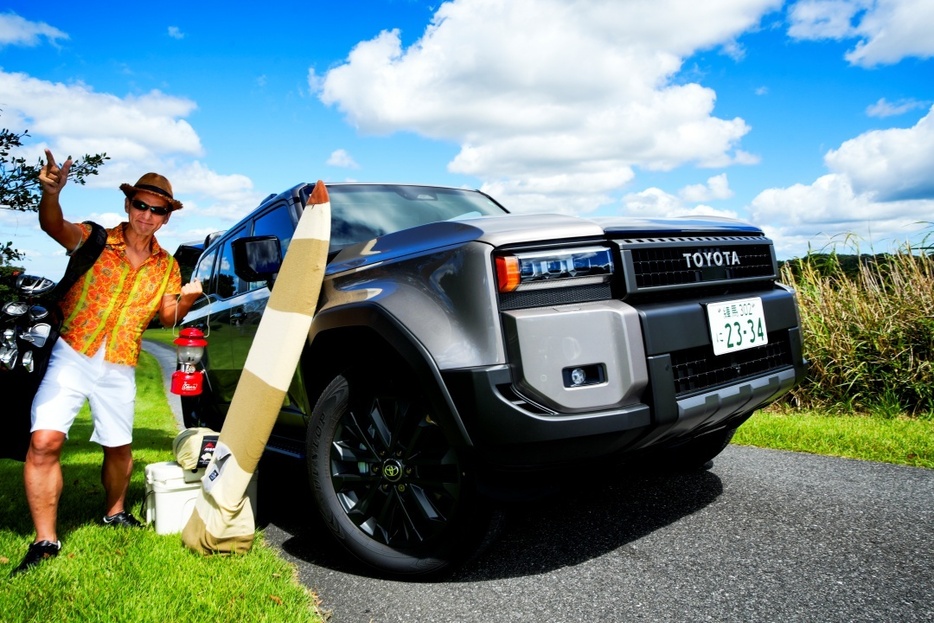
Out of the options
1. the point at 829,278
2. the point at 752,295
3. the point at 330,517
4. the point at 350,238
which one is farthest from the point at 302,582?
the point at 829,278

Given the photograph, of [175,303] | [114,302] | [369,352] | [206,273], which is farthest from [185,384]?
[206,273]

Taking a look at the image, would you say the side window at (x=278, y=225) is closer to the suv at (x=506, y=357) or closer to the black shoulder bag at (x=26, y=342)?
the suv at (x=506, y=357)

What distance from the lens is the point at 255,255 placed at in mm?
3371

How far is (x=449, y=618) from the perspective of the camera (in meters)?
2.51

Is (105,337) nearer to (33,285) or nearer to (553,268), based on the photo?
(33,285)

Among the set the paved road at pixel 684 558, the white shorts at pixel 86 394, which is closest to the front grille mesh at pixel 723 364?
the paved road at pixel 684 558

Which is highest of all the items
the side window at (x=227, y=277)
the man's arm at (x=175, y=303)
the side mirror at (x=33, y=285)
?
the side window at (x=227, y=277)

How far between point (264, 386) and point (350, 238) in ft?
3.01

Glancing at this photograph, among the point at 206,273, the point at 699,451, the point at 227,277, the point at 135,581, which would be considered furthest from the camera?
the point at 206,273

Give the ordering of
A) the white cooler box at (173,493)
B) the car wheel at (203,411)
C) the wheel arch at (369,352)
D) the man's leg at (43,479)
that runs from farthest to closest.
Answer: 1. the car wheel at (203,411)
2. the white cooler box at (173,493)
3. the man's leg at (43,479)
4. the wheel arch at (369,352)

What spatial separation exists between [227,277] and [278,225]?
3.94 ft

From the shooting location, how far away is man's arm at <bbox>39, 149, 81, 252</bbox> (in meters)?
2.95

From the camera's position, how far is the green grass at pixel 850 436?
4.66m

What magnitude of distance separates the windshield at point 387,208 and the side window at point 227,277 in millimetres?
1036
